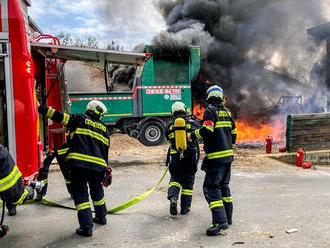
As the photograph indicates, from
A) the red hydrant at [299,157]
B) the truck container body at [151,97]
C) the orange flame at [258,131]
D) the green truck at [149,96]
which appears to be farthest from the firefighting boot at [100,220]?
the orange flame at [258,131]

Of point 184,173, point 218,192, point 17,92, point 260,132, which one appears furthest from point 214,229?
point 260,132

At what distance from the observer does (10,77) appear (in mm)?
4383

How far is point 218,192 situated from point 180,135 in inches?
38.3

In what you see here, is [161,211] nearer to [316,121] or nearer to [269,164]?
[269,164]

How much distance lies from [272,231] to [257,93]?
13.9 m

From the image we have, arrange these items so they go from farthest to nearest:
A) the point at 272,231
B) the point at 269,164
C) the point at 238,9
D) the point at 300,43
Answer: the point at 300,43 < the point at 238,9 < the point at 269,164 < the point at 272,231

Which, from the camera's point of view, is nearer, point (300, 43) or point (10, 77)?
point (10, 77)

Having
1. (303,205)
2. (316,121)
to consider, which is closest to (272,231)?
(303,205)

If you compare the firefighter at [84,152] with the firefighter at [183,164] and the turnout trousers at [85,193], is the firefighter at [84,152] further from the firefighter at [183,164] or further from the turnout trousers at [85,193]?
the firefighter at [183,164]

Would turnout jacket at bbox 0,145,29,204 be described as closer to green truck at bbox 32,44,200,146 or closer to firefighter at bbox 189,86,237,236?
firefighter at bbox 189,86,237,236

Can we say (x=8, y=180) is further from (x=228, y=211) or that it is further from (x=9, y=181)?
(x=228, y=211)

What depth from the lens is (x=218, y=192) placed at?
454 cm

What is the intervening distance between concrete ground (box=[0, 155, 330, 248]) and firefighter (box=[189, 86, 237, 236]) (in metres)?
0.22

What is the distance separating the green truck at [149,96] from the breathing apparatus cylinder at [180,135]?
745cm
